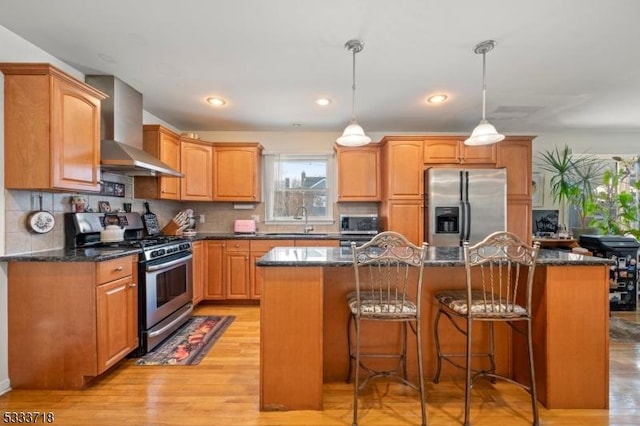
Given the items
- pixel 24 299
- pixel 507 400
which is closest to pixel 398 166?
pixel 507 400

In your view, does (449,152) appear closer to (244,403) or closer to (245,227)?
(245,227)

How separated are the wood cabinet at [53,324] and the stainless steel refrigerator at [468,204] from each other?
342 centimetres

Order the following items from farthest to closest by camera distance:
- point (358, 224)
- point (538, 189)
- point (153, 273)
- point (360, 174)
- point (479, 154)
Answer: point (538, 189) → point (358, 224) → point (360, 174) → point (479, 154) → point (153, 273)

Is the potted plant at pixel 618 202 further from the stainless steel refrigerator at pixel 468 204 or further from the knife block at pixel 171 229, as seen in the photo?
the knife block at pixel 171 229

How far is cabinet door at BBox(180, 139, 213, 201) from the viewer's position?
3891 millimetres

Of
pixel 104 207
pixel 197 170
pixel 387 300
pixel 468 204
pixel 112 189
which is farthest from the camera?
pixel 197 170

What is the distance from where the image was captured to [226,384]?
7.07 feet

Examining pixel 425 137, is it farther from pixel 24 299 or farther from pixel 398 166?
pixel 24 299

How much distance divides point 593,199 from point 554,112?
158cm

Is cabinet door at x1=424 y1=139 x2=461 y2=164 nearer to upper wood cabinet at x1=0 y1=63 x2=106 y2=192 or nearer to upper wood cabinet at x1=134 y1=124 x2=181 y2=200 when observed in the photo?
upper wood cabinet at x1=134 y1=124 x2=181 y2=200

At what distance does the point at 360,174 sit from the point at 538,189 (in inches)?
109

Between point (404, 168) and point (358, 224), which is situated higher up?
point (404, 168)

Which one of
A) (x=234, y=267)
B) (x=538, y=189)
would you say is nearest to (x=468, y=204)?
(x=538, y=189)

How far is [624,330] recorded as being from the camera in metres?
3.09
